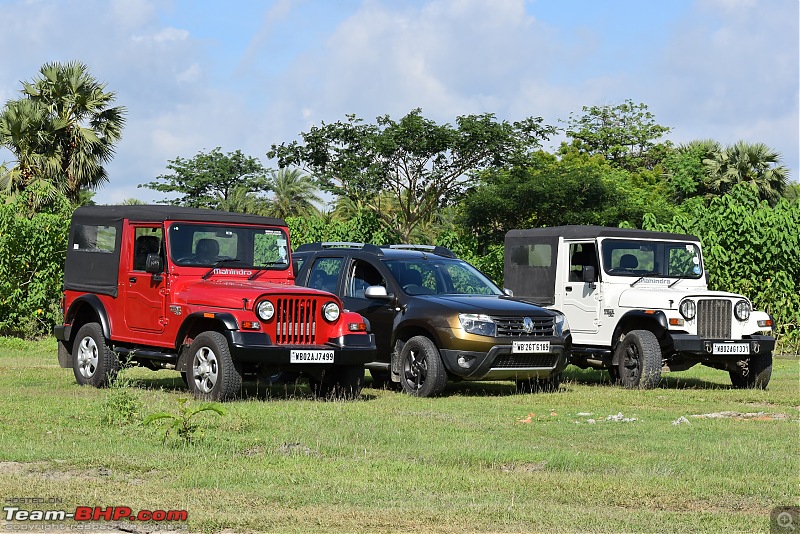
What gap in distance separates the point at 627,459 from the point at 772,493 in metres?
1.51

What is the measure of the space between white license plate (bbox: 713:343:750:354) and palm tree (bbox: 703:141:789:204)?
28.3m

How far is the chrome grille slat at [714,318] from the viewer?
1611 cm

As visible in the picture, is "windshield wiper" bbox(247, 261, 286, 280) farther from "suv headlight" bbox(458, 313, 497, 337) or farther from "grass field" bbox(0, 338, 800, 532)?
"suv headlight" bbox(458, 313, 497, 337)

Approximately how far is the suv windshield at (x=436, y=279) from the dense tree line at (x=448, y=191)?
904 cm

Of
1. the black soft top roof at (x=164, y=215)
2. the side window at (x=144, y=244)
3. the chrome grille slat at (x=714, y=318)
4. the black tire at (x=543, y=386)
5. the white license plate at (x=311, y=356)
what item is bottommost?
the black tire at (x=543, y=386)

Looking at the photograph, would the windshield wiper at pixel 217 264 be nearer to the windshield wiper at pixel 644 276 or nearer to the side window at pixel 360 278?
the side window at pixel 360 278

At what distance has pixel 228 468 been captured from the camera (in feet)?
27.3

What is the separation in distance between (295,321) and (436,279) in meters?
3.00

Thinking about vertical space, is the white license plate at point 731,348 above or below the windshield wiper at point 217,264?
below

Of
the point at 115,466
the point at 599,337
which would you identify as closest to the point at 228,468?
the point at 115,466

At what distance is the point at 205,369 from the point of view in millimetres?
13164

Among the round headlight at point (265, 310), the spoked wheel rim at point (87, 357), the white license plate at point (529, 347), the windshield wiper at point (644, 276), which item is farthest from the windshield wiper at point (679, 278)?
the spoked wheel rim at point (87, 357)

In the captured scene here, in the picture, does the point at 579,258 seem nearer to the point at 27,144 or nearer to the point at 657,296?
the point at 657,296

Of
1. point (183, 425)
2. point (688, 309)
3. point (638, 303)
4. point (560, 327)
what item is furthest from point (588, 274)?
point (183, 425)
